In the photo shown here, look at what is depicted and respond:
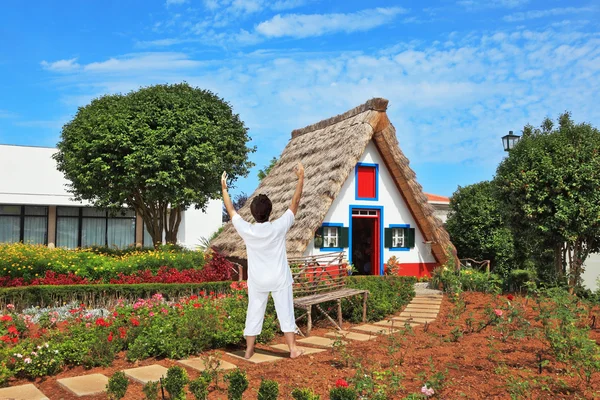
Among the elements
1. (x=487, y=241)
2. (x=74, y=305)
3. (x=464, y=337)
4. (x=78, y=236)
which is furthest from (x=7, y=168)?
(x=464, y=337)

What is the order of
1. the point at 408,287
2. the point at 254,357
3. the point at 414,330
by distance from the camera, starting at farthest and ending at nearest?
the point at 408,287 → the point at 414,330 → the point at 254,357

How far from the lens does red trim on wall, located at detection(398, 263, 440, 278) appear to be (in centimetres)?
1767

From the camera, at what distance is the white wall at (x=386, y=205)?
16859mm

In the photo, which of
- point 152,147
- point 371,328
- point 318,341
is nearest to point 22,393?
point 318,341

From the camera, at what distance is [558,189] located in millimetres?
12625

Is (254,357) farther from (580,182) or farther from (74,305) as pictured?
(580,182)

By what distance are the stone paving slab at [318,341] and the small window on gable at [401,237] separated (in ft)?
32.2

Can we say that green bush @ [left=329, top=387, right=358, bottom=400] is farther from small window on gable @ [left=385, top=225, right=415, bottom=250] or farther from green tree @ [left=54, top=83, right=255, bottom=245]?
green tree @ [left=54, top=83, right=255, bottom=245]

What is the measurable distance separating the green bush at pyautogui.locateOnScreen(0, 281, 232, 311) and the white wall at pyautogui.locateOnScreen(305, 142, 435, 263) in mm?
4473

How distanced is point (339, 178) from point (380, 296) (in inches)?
235

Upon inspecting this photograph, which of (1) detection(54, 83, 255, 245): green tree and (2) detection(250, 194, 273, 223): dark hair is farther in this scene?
(1) detection(54, 83, 255, 245): green tree

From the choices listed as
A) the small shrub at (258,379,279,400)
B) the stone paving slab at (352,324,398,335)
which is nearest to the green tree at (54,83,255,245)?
the stone paving slab at (352,324,398,335)

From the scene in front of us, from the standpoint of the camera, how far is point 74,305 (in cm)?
1287

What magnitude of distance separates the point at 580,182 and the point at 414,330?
6.71 metres
